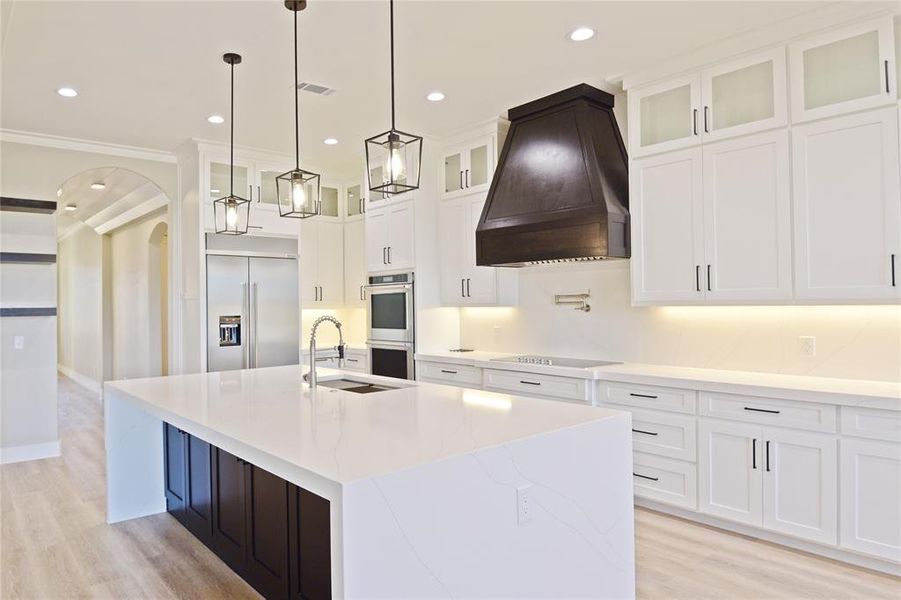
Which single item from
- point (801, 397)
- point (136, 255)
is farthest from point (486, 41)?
point (136, 255)

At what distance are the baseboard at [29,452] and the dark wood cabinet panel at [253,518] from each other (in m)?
2.33

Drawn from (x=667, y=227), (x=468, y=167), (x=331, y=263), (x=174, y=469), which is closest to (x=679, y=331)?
(x=667, y=227)

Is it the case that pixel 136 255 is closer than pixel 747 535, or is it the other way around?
pixel 747 535

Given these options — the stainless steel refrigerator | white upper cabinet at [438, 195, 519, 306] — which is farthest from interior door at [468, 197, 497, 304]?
the stainless steel refrigerator

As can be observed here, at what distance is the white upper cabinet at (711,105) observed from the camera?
3244 millimetres

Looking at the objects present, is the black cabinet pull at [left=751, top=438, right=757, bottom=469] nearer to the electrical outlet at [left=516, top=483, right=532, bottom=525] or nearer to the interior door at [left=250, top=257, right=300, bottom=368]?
the electrical outlet at [left=516, top=483, right=532, bottom=525]

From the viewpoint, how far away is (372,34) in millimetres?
3242

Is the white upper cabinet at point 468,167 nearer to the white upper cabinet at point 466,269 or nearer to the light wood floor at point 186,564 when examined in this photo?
the white upper cabinet at point 466,269

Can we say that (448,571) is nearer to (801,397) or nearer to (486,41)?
(801,397)

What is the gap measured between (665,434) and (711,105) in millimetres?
1983

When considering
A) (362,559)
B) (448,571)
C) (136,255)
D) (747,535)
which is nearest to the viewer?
(362,559)

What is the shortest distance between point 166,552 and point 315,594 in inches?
54.6

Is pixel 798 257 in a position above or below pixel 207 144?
below

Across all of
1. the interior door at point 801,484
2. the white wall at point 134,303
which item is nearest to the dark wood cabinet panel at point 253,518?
the interior door at point 801,484
